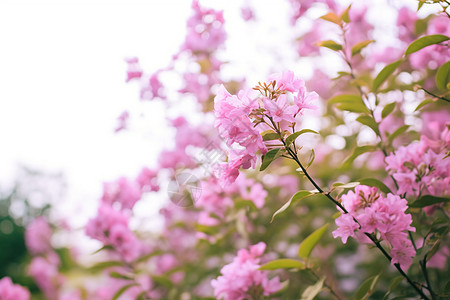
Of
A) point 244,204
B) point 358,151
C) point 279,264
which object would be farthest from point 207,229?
point 358,151

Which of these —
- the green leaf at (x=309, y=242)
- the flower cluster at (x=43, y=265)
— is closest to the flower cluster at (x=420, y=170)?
the green leaf at (x=309, y=242)

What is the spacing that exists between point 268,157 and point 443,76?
627mm

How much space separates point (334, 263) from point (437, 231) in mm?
1158

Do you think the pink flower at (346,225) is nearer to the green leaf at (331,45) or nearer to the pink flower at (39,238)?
the green leaf at (331,45)

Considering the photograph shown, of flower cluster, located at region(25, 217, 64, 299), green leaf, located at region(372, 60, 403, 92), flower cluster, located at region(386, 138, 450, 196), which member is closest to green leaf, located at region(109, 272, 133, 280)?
flower cluster, located at region(386, 138, 450, 196)

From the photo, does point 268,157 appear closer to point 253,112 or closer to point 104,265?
point 253,112

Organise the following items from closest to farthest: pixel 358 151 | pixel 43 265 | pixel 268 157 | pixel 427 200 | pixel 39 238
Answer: pixel 268 157
pixel 427 200
pixel 358 151
pixel 43 265
pixel 39 238

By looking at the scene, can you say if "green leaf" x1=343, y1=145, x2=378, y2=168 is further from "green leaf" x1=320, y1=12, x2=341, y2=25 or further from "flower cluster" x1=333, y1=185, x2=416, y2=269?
"green leaf" x1=320, y1=12, x2=341, y2=25

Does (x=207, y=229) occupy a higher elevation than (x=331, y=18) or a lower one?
lower

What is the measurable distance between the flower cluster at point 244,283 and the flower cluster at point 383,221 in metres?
0.32

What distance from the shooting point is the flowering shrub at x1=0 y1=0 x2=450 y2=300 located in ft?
2.53

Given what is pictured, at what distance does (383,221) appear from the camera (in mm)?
778

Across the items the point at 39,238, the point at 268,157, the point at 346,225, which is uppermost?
the point at 39,238

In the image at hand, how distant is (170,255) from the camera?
7.30 ft
